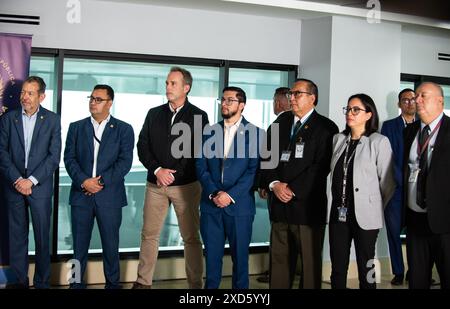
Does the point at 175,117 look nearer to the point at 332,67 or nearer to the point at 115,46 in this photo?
the point at 115,46

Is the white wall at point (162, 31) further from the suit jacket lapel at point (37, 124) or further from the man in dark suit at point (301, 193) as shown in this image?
the man in dark suit at point (301, 193)

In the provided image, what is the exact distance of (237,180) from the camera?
5.47 meters

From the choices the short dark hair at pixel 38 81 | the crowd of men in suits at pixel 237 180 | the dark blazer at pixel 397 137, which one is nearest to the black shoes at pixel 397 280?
the dark blazer at pixel 397 137

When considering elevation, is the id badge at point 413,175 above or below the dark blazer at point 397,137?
below

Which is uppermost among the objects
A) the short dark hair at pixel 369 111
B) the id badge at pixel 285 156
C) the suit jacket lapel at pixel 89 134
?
the short dark hair at pixel 369 111

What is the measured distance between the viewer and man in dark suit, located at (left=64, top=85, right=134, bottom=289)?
595 cm

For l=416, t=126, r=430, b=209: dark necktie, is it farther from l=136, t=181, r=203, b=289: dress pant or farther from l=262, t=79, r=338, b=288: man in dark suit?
l=136, t=181, r=203, b=289: dress pant

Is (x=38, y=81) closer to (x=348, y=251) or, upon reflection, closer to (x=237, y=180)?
(x=237, y=180)

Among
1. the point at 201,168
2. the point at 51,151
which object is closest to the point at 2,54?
the point at 51,151

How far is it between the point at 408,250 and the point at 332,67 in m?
2.85

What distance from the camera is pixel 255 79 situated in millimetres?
7469

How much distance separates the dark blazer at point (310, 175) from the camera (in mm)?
5191

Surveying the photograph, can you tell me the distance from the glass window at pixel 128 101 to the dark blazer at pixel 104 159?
62 cm
